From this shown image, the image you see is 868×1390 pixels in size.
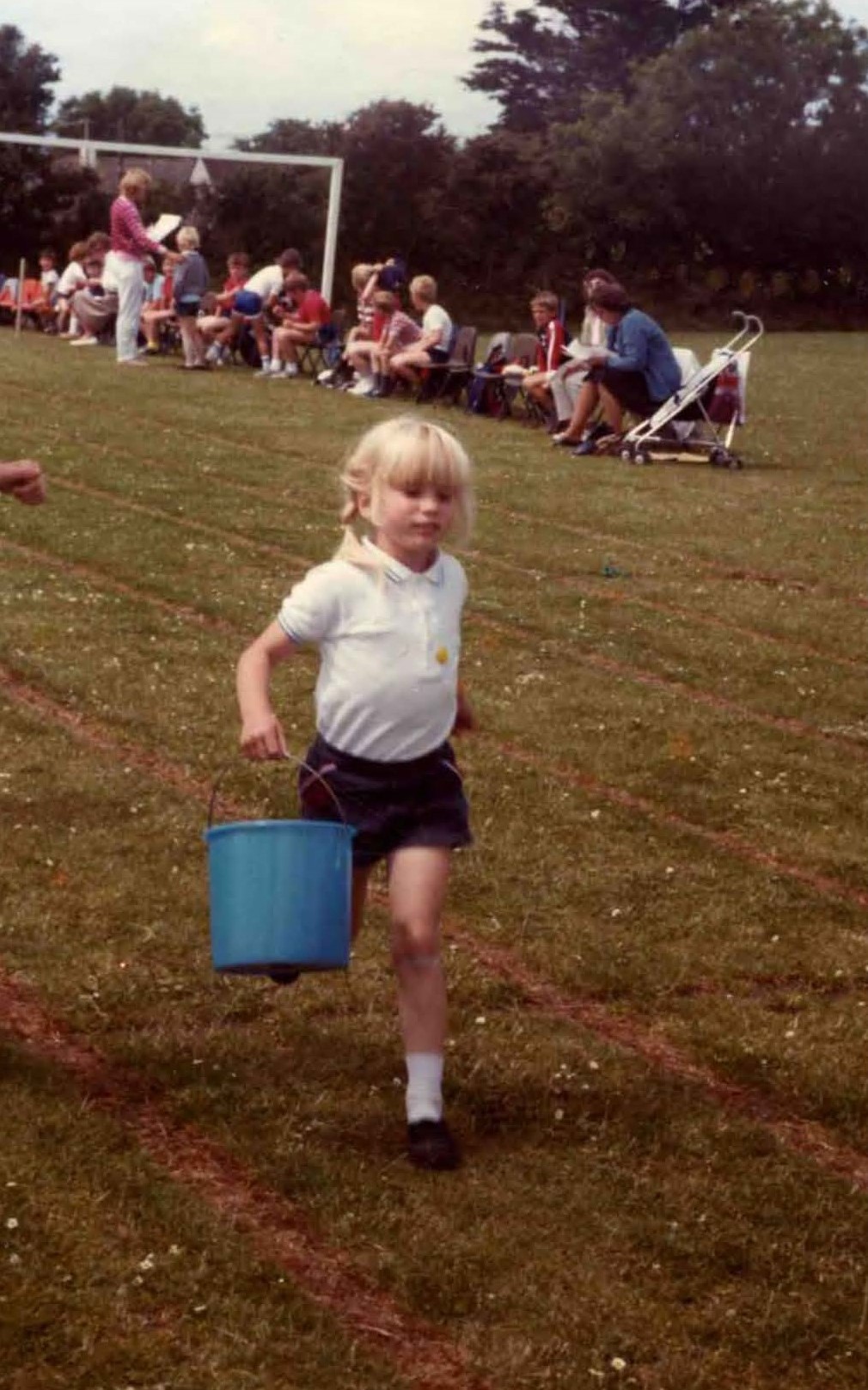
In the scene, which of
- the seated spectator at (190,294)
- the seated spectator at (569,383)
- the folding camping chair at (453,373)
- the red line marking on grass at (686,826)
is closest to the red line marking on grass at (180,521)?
the red line marking on grass at (686,826)

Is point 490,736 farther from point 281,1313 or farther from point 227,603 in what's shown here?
point 281,1313

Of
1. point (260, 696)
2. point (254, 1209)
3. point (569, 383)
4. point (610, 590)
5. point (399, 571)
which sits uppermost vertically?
point (399, 571)

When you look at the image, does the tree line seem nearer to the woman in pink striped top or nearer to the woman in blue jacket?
the woman in pink striped top

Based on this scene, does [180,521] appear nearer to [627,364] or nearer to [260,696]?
[627,364]

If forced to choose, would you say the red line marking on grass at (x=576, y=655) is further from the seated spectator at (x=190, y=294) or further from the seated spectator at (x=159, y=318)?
the seated spectator at (x=159, y=318)

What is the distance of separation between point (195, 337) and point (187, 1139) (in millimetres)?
21348

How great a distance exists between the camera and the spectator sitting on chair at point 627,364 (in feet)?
59.8

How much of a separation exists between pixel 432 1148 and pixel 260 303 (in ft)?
72.1

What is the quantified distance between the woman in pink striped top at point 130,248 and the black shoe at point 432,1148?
20413 millimetres

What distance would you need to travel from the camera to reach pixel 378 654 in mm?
4836

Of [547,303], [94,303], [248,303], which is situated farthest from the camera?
[94,303]

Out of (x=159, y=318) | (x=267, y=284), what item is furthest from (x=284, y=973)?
(x=159, y=318)

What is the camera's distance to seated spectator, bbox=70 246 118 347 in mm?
29359

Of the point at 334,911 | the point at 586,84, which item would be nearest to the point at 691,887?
the point at 334,911
